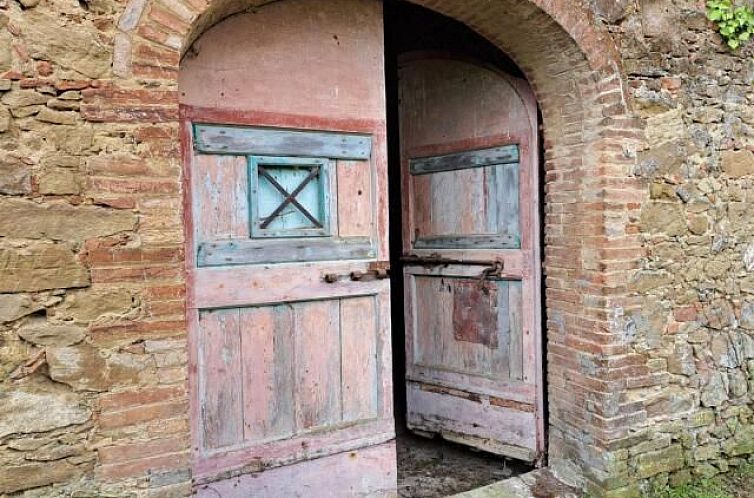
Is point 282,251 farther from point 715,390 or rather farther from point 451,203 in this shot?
point 715,390

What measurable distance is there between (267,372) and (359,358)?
50cm

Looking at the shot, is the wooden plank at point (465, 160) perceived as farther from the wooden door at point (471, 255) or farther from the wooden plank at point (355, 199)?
the wooden plank at point (355, 199)

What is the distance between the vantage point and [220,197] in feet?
9.35

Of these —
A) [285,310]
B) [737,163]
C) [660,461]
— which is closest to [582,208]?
[737,163]

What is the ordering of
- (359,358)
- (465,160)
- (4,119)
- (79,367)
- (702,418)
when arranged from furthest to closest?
1. (465,160)
2. (702,418)
3. (359,358)
4. (79,367)
5. (4,119)

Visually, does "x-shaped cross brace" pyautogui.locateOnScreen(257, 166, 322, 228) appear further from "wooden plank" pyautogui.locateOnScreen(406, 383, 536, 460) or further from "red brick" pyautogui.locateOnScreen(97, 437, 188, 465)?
"wooden plank" pyautogui.locateOnScreen(406, 383, 536, 460)

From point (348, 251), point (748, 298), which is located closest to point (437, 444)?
point (348, 251)

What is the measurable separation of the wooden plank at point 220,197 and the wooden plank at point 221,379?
38cm

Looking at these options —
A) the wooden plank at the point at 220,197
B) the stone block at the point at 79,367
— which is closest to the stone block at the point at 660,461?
the wooden plank at the point at 220,197

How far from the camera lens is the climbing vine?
365 cm

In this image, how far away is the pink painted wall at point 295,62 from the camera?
282cm

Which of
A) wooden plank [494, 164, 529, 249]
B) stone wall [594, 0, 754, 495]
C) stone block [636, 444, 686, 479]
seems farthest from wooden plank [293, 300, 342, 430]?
stone block [636, 444, 686, 479]

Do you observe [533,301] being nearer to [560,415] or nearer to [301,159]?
[560,415]

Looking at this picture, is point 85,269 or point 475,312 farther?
point 475,312
